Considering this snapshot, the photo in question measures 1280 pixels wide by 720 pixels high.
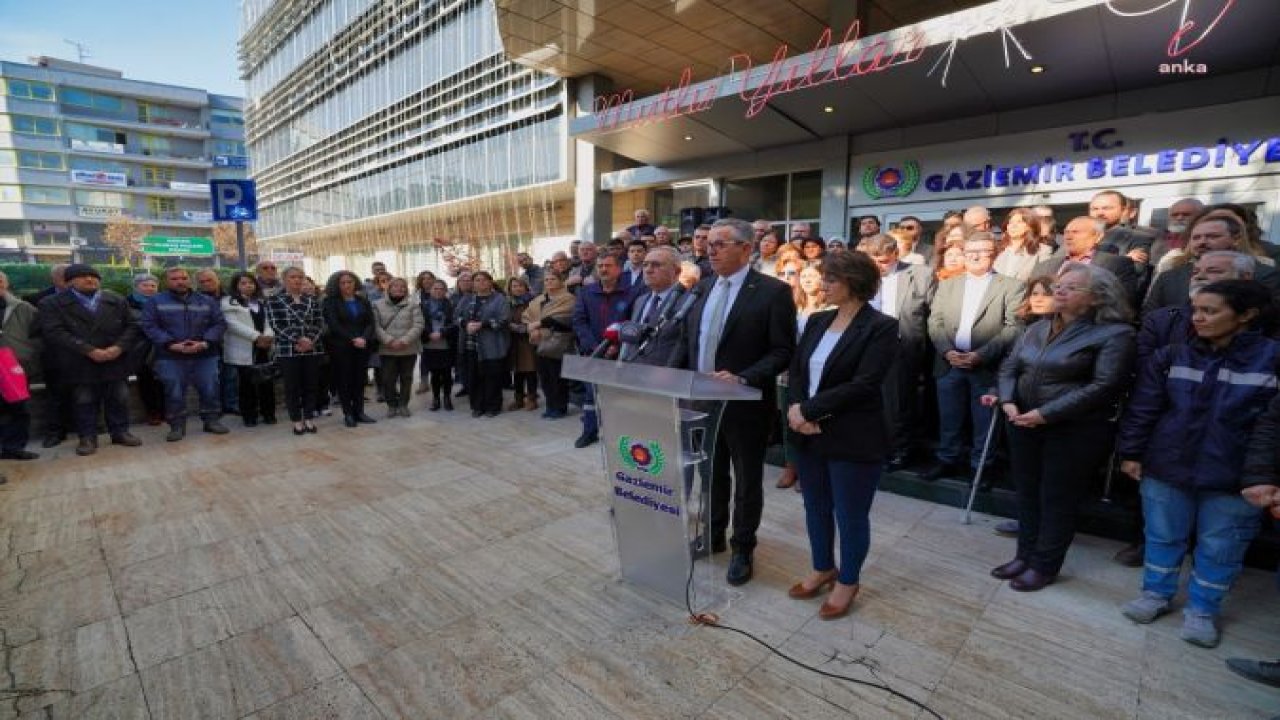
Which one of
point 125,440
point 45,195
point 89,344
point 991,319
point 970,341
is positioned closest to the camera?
point 991,319

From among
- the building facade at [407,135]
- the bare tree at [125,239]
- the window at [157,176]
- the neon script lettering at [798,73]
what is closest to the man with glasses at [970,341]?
the neon script lettering at [798,73]

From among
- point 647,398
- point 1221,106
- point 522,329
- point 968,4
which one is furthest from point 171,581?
point 968,4

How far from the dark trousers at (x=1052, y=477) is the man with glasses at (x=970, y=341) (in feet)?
3.02

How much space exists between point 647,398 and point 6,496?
5157mm

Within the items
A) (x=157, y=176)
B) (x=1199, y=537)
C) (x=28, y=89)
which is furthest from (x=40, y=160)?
(x=1199, y=537)

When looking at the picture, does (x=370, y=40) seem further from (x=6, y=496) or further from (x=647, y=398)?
(x=647, y=398)

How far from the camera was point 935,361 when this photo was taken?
4148mm

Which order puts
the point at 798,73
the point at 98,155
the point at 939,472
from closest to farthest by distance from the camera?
the point at 939,472 < the point at 798,73 < the point at 98,155

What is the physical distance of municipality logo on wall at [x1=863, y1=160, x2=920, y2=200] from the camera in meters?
10.0

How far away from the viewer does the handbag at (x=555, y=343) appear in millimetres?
6328

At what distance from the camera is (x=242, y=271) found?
6.62 m

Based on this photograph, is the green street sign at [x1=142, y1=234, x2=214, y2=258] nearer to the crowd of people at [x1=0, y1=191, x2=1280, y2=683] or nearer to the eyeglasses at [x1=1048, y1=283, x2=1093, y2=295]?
the crowd of people at [x1=0, y1=191, x2=1280, y2=683]

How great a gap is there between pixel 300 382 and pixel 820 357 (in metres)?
5.80

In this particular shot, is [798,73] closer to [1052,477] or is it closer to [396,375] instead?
[396,375]
